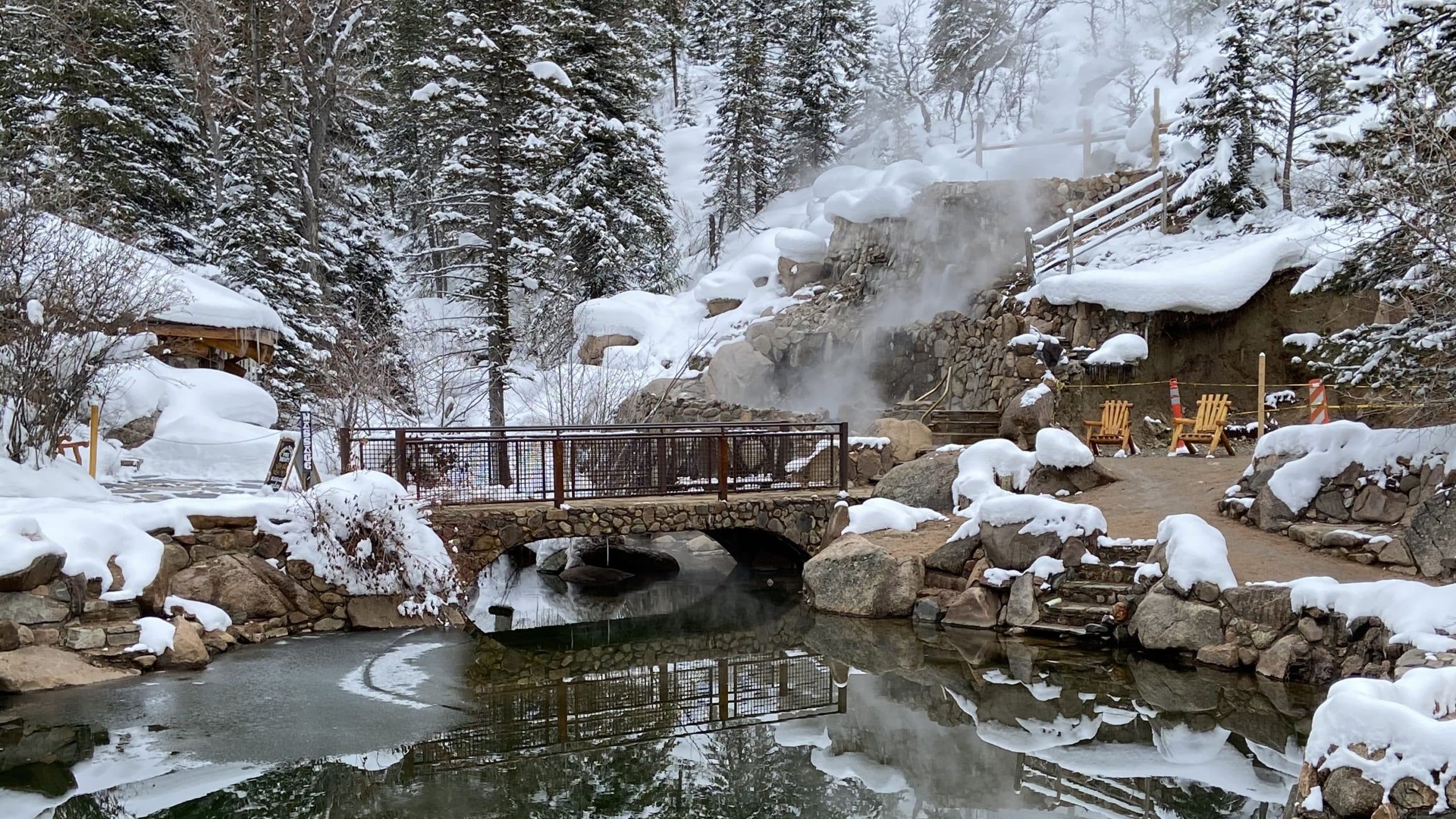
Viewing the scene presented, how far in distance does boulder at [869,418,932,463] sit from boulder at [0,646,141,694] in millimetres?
11259

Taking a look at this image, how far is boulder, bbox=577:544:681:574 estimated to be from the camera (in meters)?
16.3

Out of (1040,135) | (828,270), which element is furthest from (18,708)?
(1040,135)

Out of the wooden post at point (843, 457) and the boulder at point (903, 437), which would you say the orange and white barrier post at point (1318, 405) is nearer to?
the boulder at point (903, 437)

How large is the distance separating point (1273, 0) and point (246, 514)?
23439 mm

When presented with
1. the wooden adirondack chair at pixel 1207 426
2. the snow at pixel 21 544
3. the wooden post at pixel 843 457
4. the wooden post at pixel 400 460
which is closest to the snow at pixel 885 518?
the wooden post at pixel 843 457

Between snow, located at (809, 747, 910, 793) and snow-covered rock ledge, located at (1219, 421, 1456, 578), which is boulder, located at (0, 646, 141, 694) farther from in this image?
snow-covered rock ledge, located at (1219, 421, 1456, 578)

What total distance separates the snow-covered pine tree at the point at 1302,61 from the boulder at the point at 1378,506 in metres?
11.6

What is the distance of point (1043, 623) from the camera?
11023 millimetres

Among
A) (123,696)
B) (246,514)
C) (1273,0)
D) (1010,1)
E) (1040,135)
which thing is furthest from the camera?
(1040,135)

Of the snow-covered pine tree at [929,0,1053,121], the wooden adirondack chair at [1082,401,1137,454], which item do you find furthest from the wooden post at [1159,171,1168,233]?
the snow-covered pine tree at [929,0,1053,121]

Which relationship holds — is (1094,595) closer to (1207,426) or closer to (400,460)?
(1207,426)

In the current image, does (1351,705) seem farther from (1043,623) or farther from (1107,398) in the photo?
(1107,398)

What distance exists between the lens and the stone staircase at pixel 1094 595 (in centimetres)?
1069

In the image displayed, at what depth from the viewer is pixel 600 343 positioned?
25562 millimetres
